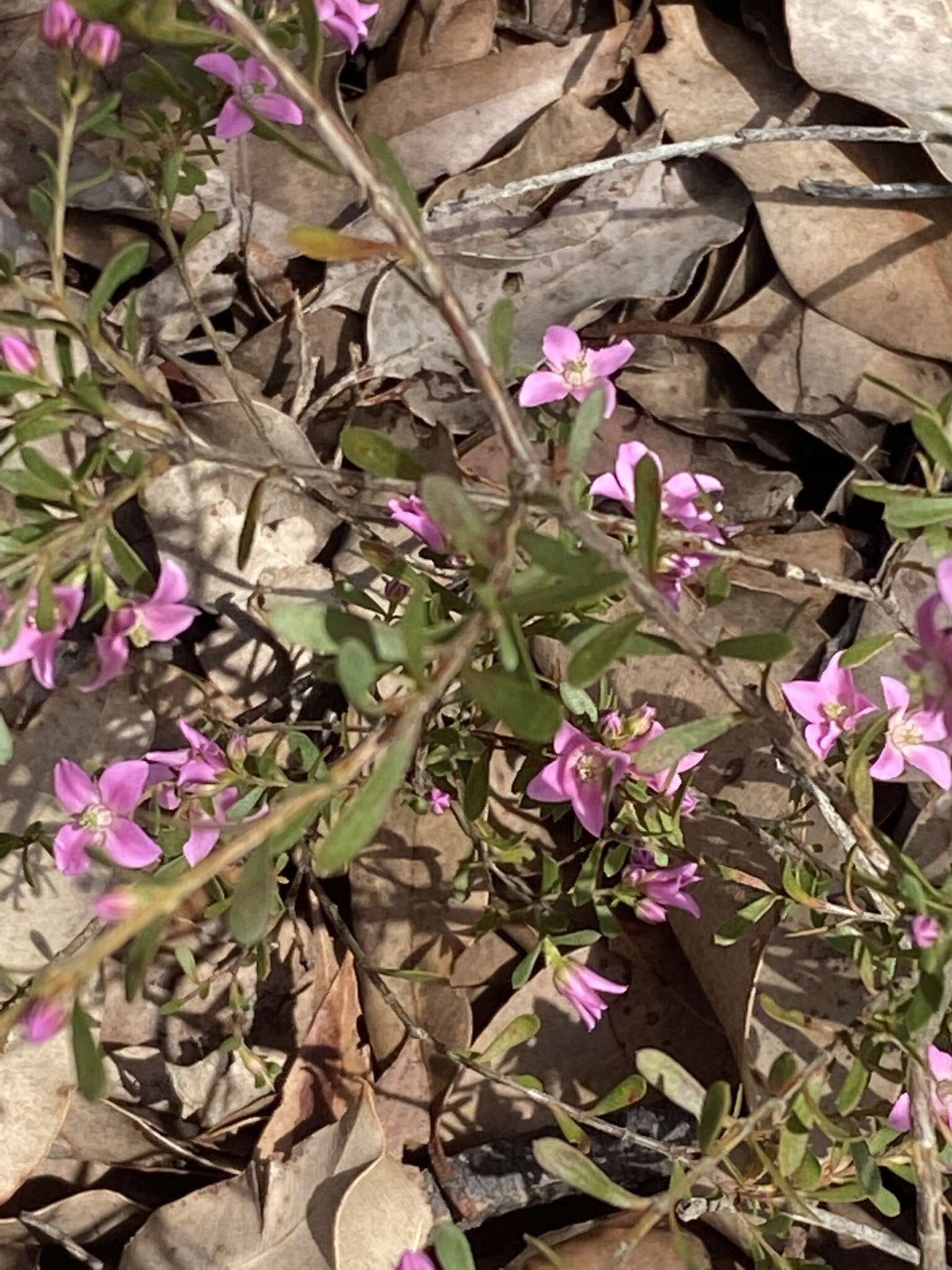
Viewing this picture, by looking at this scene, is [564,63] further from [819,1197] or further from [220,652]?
[819,1197]

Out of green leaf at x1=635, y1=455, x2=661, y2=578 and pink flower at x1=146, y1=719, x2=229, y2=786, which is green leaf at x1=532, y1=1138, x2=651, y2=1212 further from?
pink flower at x1=146, y1=719, x2=229, y2=786

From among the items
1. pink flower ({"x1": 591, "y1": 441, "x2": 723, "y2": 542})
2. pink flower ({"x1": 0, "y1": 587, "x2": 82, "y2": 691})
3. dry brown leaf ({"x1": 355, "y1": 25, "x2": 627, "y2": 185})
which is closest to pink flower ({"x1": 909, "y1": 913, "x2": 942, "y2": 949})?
pink flower ({"x1": 591, "y1": 441, "x2": 723, "y2": 542})

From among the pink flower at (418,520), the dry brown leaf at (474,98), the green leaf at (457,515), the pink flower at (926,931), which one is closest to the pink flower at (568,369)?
the pink flower at (418,520)

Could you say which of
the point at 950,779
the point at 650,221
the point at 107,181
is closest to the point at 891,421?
the point at 650,221

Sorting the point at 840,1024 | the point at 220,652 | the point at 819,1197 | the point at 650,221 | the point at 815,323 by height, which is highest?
the point at 650,221

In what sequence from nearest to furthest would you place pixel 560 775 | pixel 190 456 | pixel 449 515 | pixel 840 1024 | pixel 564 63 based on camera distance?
pixel 449 515, pixel 190 456, pixel 560 775, pixel 840 1024, pixel 564 63

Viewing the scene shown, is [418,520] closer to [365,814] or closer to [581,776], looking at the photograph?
[581,776]
